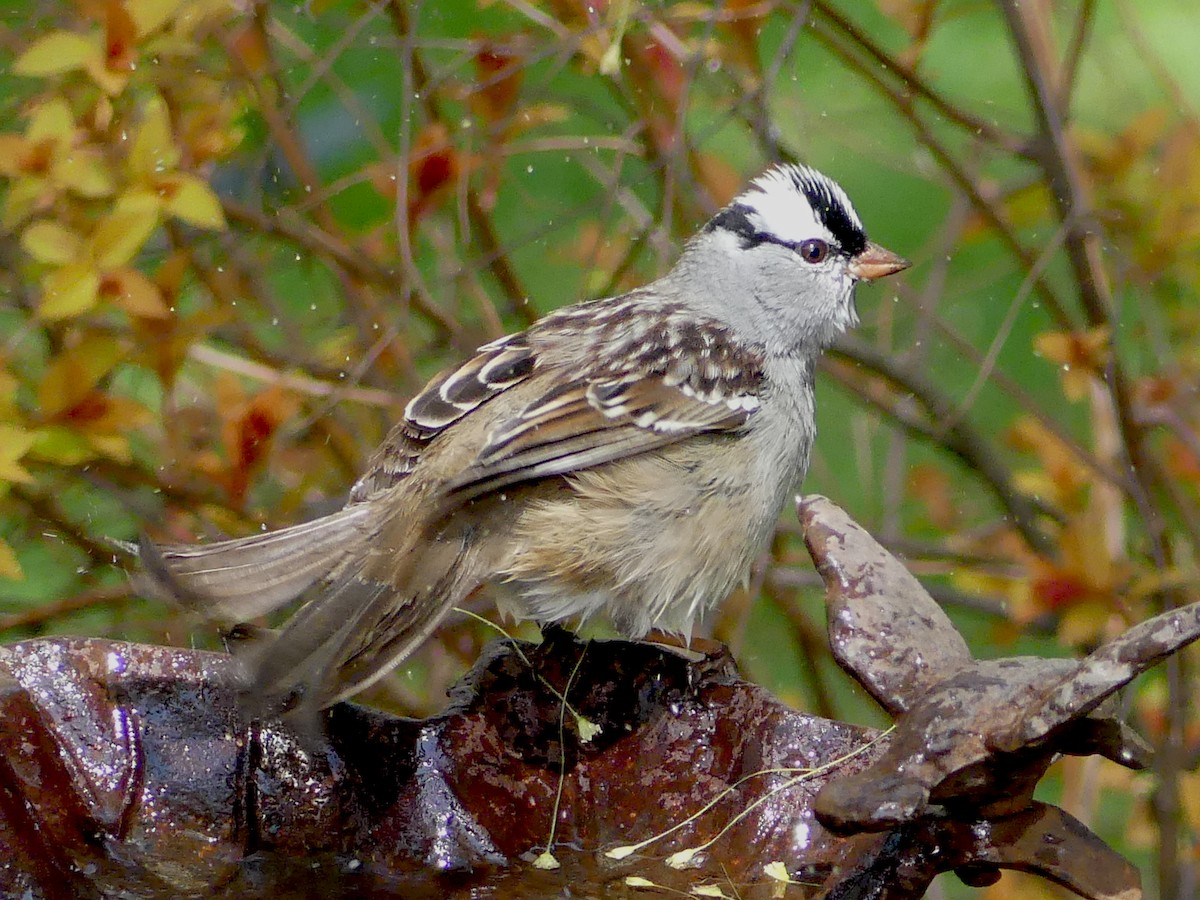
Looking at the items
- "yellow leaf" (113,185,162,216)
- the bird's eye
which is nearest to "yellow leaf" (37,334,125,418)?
"yellow leaf" (113,185,162,216)

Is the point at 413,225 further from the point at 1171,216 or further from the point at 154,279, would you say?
the point at 1171,216

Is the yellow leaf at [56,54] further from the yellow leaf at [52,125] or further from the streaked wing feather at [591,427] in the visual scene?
the streaked wing feather at [591,427]

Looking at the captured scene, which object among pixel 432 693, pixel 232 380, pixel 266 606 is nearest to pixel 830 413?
pixel 432 693

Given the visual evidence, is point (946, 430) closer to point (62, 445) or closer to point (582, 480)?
point (582, 480)

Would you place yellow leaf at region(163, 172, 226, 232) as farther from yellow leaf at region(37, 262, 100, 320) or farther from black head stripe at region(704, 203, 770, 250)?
black head stripe at region(704, 203, 770, 250)

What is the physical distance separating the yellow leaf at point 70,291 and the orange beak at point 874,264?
167 cm

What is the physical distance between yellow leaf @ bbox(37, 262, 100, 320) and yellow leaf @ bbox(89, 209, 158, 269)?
0.03 metres

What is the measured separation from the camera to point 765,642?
5.20 meters

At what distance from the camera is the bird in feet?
8.55

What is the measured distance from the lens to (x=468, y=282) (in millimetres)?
3961

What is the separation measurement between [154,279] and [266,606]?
110 cm

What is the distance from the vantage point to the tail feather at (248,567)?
2.58 meters

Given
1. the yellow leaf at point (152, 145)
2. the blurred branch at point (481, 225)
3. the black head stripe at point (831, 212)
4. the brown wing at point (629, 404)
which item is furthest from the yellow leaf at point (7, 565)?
the black head stripe at point (831, 212)

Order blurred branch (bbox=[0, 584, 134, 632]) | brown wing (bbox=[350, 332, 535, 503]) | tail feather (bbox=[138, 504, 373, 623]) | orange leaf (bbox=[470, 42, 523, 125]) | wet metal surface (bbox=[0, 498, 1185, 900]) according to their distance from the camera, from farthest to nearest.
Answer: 1. orange leaf (bbox=[470, 42, 523, 125])
2. blurred branch (bbox=[0, 584, 134, 632])
3. brown wing (bbox=[350, 332, 535, 503])
4. tail feather (bbox=[138, 504, 373, 623])
5. wet metal surface (bbox=[0, 498, 1185, 900])
